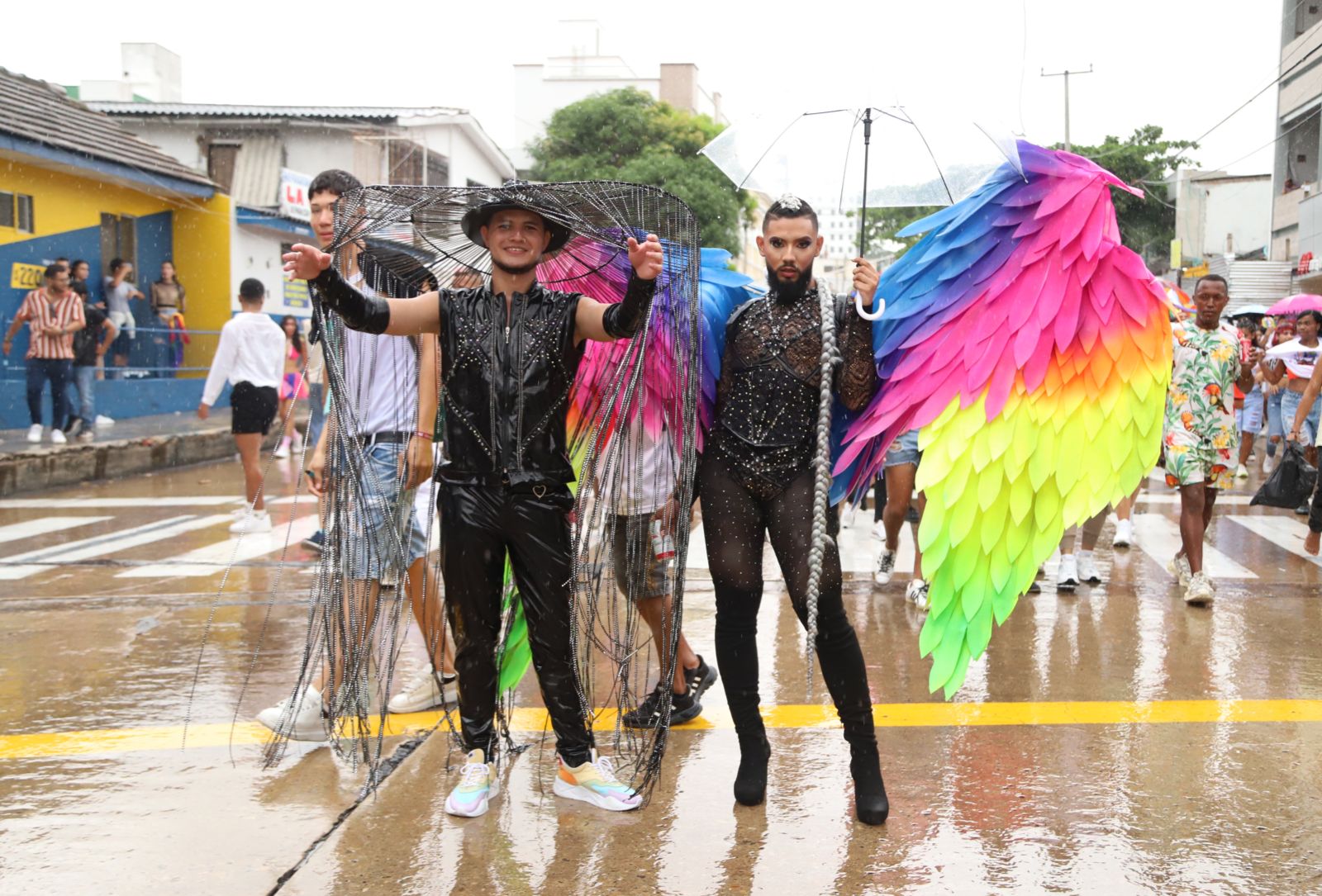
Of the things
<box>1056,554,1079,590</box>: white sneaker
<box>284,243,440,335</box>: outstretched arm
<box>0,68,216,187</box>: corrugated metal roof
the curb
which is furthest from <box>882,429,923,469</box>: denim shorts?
<box>0,68,216,187</box>: corrugated metal roof

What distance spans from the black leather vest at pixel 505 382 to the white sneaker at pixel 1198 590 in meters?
4.22

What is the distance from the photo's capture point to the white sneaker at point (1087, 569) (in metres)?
7.10

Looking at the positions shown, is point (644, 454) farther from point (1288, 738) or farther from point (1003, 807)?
point (1288, 738)

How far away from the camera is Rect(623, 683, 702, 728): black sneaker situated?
372 centimetres

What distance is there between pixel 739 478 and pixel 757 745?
807mm

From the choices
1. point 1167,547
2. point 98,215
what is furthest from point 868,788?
point 98,215

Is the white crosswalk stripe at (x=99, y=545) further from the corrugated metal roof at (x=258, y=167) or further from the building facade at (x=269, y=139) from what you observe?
the corrugated metal roof at (x=258, y=167)

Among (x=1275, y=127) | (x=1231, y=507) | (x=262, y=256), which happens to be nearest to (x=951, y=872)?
(x=1231, y=507)

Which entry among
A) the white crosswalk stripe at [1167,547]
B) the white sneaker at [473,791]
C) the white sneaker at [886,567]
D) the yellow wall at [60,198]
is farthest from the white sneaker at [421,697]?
the yellow wall at [60,198]

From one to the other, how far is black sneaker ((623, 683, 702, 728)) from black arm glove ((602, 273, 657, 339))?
103 centimetres

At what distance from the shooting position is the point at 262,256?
944 inches

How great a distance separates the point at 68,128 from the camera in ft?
56.0

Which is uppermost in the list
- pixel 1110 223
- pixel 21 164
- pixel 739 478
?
pixel 21 164

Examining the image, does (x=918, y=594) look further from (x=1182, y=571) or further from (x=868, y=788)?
(x=868, y=788)
